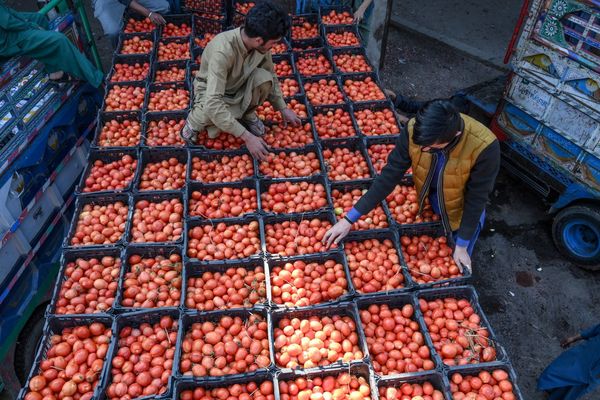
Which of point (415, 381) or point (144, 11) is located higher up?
point (144, 11)

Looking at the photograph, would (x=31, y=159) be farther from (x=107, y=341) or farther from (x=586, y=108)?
(x=586, y=108)

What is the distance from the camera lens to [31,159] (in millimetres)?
4262

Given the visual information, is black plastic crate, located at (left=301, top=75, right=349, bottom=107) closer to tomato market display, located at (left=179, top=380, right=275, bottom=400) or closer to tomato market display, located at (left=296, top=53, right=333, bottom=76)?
tomato market display, located at (left=296, top=53, right=333, bottom=76)

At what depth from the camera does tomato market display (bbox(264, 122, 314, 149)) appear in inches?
195

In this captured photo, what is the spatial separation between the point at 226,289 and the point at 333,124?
8.03 ft

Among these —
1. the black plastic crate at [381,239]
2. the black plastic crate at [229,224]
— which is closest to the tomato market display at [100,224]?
the black plastic crate at [229,224]

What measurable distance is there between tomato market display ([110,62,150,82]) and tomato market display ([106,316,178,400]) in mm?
3545

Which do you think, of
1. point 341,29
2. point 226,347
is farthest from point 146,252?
point 341,29

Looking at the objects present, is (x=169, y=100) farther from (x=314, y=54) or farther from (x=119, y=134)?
(x=314, y=54)

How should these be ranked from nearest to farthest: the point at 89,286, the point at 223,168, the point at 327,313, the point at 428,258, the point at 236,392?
the point at 236,392 → the point at 327,313 → the point at 89,286 → the point at 428,258 → the point at 223,168

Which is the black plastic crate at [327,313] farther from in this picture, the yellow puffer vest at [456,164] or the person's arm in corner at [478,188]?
the yellow puffer vest at [456,164]

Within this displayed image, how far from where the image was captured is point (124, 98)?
5.45m

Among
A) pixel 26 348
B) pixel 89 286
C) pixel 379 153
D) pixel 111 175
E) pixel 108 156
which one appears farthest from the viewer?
pixel 379 153

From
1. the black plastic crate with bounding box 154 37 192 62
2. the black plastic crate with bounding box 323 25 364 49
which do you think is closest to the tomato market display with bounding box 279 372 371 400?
the black plastic crate with bounding box 154 37 192 62
